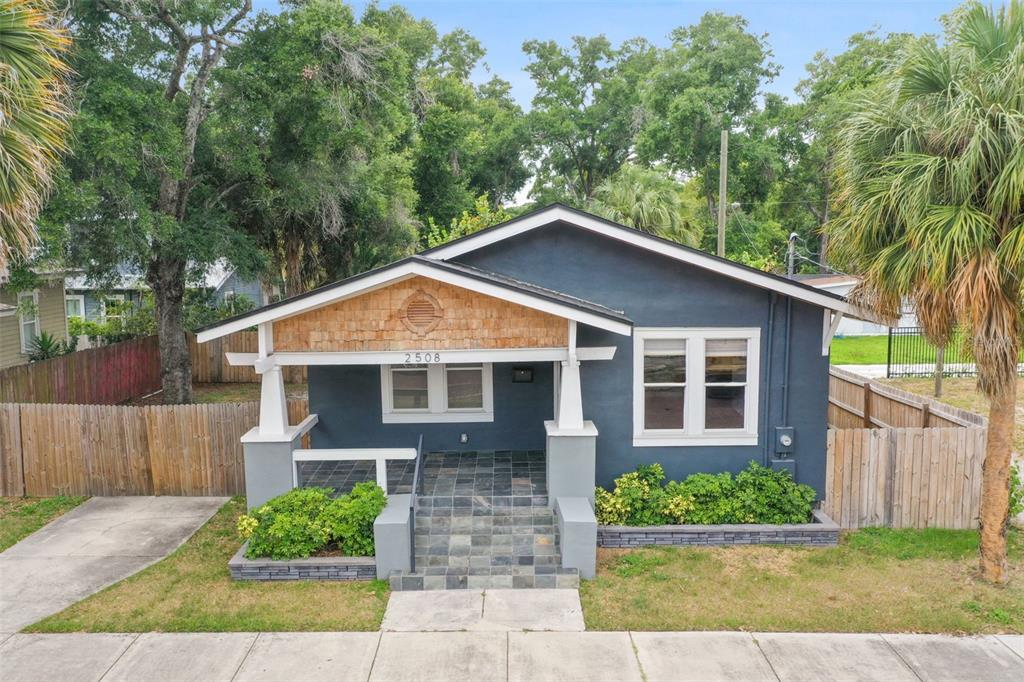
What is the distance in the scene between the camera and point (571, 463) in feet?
32.2

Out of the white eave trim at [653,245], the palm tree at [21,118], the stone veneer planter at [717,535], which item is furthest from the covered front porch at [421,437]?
the palm tree at [21,118]

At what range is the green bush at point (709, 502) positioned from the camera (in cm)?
1001

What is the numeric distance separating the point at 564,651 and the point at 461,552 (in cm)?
227

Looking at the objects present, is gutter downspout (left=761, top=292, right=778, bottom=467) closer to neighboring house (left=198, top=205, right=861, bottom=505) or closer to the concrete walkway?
neighboring house (left=198, top=205, right=861, bottom=505)

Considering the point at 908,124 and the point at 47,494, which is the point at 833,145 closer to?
the point at 908,124

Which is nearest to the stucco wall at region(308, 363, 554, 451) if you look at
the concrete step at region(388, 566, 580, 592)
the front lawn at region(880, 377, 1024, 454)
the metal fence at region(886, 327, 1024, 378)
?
the concrete step at region(388, 566, 580, 592)

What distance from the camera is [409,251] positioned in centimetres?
2547

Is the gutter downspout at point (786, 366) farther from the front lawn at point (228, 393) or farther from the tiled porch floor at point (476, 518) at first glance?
the front lawn at point (228, 393)

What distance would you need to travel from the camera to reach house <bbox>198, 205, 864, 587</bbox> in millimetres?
9719

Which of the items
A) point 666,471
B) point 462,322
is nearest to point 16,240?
point 462,322

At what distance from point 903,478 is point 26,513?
44.2 feet

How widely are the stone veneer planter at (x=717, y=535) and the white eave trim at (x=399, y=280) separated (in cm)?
278

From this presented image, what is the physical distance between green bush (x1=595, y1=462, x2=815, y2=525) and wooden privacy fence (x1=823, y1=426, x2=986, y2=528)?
0.61 metres

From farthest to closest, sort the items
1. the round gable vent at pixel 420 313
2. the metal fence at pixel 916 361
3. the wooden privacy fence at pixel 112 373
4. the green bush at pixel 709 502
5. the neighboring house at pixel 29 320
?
1. the metal fence at pixel 916 361
2. the neighboring house at pixel 29 320
3. the wooden privacy fence at pixel 112 373
4. the green bush at pixel 709 502
5. the round gable vent at pixel 420 313
